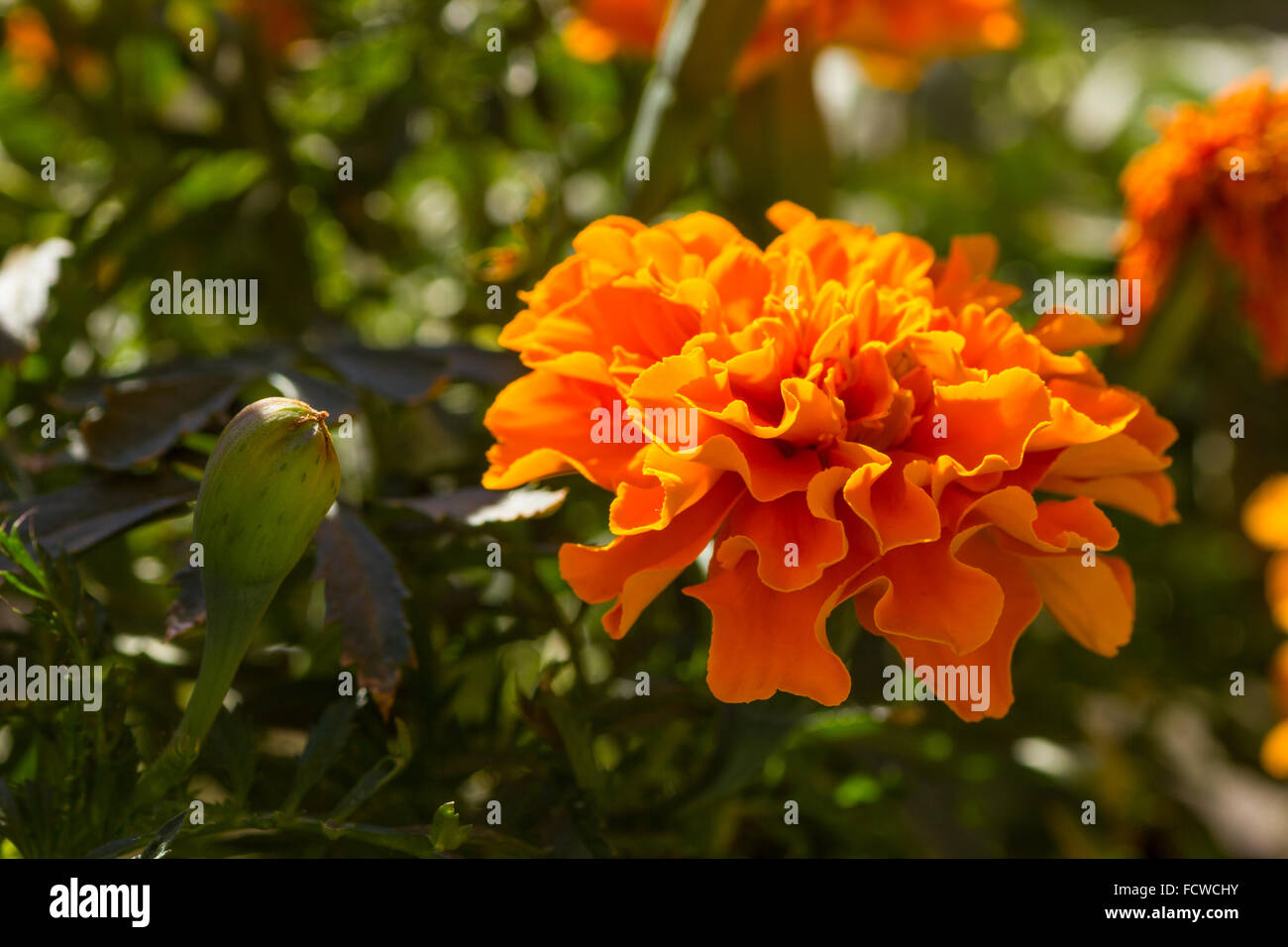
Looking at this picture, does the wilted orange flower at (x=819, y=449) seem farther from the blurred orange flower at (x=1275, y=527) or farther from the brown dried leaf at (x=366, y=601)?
the blurred orange flower at (x=1275, y=527)

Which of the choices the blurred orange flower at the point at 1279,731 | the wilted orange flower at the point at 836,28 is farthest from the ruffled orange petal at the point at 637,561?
the blurred orange flower at the point at 1279,731

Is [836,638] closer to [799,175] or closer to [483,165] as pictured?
[799,175]

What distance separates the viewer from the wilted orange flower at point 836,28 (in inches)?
25.0

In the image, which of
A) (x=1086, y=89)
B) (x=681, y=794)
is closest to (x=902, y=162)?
(x=1086, y=89)

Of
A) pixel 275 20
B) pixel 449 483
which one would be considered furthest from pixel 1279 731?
pixel 275 20

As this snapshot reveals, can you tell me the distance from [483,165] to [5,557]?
474mm

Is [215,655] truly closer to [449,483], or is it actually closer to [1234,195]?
[449,483]

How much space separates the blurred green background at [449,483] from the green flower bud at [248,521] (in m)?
0.03

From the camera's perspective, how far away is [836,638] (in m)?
0.42

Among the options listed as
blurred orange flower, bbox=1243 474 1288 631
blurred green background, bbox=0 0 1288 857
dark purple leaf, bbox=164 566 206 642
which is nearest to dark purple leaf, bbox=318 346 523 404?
blurred green background, bbox=0 0 1288 857

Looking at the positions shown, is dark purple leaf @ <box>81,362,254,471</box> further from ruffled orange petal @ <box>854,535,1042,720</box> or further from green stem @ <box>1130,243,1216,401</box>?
green stem @ <box>1130,243,1216,401</box>

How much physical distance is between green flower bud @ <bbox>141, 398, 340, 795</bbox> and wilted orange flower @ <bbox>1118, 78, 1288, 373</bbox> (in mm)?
477

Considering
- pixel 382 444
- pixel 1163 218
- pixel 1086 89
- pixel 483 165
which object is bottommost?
pixel 382 444

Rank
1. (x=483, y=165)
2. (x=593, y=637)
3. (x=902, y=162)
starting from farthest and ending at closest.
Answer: (x=902, y=162) → (x=483, y=165) → (x=593, y=637)
